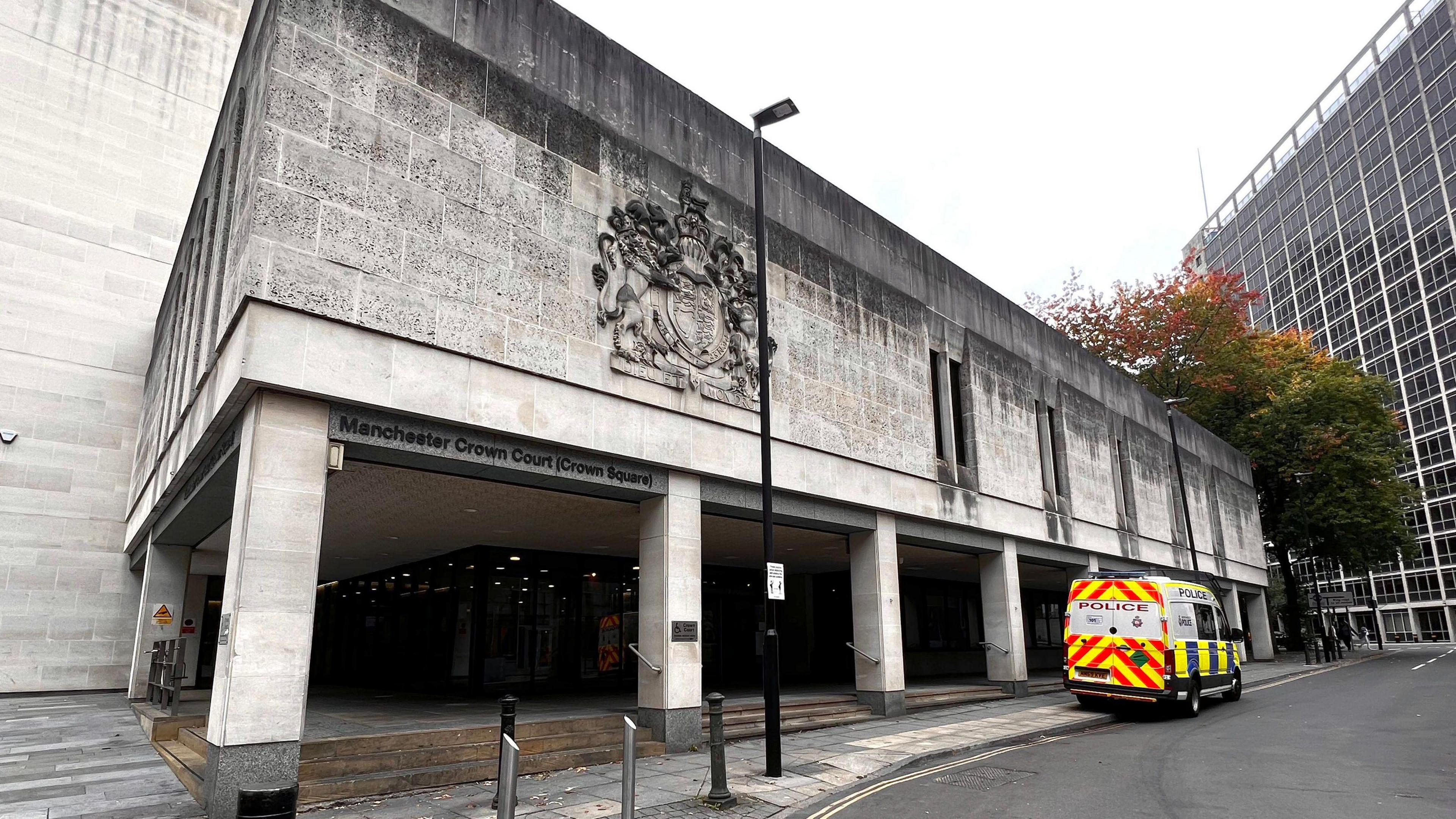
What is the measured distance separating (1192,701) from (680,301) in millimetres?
13371

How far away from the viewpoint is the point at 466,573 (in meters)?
17.6

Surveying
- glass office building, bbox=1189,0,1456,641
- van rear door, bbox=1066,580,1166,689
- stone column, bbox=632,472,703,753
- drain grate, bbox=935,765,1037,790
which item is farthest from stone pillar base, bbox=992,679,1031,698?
glass office building, bbox=1189,0,1456,641

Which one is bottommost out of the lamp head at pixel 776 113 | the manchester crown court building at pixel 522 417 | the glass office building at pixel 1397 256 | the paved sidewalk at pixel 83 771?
the paved sidewalk at pixel 83 771

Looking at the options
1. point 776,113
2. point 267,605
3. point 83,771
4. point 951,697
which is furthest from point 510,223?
point 951,697

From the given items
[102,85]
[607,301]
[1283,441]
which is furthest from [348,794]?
[1283,441]

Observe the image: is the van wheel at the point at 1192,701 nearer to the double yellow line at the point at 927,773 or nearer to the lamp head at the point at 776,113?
the double yellow line at the point at 927,773

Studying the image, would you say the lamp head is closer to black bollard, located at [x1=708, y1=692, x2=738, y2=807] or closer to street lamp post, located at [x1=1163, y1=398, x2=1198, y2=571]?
black bollard, located at [x1=708, y1=692, x2=738, y2=807]

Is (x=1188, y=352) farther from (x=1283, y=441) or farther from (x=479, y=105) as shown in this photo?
(x=479, y=105)

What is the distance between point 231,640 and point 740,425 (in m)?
8.33

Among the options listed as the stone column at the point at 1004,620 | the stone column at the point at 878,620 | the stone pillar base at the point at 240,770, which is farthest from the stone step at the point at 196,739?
the stone column at the point at 1004,620

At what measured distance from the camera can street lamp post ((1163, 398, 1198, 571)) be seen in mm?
27719

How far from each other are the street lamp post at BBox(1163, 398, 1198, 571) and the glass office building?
33838 mm

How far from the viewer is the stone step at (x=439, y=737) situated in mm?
9008

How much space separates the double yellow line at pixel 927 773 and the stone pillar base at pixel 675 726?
318 centimetres
